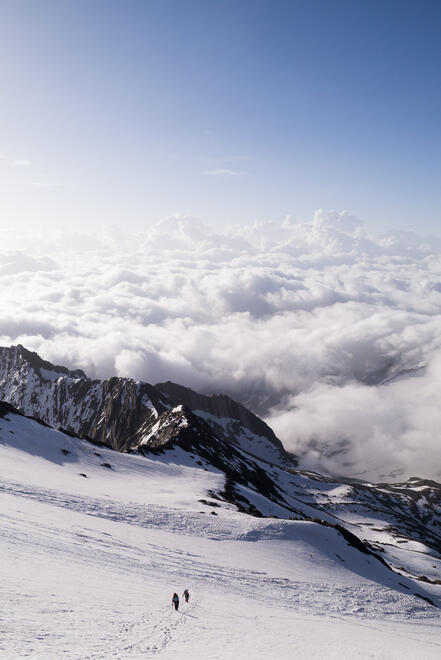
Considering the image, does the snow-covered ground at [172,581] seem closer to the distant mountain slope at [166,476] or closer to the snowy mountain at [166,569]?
the snowy mountain at [166,569]

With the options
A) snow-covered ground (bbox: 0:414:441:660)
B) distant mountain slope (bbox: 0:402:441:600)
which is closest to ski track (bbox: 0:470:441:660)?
snow-covered ground (bbox: 0:414:441:660)

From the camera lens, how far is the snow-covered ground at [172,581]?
23.3m

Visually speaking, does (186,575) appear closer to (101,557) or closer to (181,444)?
(101,557)

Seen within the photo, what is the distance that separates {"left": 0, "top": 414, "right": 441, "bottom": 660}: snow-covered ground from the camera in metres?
23.3

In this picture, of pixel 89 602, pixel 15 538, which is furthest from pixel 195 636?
pixel 15 538

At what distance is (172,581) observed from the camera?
35.6 meters

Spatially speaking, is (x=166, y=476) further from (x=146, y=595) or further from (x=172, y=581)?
(x=146, y=595)

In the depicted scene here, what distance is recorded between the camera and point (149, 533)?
48844 mm

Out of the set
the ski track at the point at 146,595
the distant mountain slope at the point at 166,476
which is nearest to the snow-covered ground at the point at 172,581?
the ski track at the point at 146,595

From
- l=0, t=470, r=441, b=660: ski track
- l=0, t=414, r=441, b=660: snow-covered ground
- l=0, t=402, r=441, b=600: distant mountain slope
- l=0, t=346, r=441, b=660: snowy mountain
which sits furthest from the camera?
l=0, t=402, r=441, b=600: distant mountain slope

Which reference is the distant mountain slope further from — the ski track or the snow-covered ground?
the ski track

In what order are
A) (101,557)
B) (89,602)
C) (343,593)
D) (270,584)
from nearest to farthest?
(89,602) → (101,557) → (270,584) → (343,593)

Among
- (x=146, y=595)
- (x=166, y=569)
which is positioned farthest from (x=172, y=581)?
(x=146, y=595)

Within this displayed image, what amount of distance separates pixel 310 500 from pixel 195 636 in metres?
176
